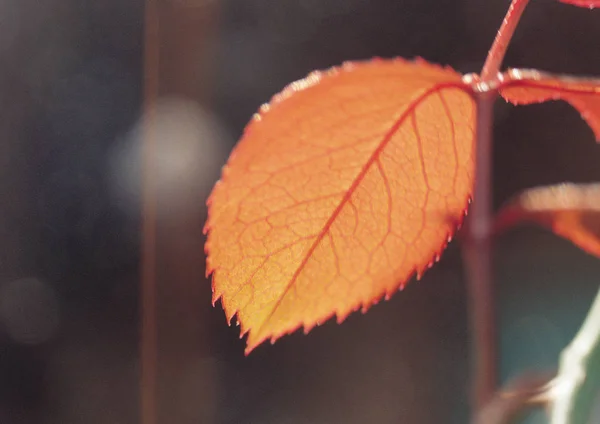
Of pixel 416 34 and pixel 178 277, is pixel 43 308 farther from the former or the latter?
pixel 416 34

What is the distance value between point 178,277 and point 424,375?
0.30m

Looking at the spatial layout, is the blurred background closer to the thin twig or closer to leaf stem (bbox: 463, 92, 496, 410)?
the thin twig

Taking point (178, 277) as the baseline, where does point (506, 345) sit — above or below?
below

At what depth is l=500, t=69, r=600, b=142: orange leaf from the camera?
146mm

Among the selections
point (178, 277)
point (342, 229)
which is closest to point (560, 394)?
point (342, 229)

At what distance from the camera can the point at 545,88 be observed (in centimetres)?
15

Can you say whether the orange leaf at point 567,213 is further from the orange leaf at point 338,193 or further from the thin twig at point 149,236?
the thin twig at point 149,236

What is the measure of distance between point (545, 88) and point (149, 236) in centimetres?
57

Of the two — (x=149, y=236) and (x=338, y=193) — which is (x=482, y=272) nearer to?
(x=338, y=193)

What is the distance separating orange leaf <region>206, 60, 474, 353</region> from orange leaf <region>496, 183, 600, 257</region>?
0.06m

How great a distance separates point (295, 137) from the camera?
140mm

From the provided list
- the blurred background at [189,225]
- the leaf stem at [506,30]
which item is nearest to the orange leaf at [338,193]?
the leaf stem at [506,30]

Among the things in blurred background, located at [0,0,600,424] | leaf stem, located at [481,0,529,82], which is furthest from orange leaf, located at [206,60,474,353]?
blurred background, located at [0,0,600,424]

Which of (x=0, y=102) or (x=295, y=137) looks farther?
(x=0, y=102)
